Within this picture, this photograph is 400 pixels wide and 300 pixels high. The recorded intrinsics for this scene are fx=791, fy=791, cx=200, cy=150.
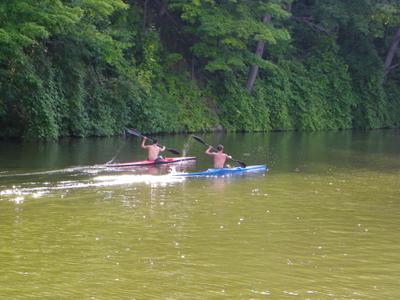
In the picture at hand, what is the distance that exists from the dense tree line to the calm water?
6.52 metres

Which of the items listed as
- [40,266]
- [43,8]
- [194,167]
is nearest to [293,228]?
[40,266]

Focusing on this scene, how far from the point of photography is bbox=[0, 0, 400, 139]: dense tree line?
33156mm

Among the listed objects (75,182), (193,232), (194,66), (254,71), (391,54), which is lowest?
(193,232)

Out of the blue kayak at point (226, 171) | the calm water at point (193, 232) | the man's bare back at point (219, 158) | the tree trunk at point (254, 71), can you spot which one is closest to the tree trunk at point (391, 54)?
A: the tree trunk at point (254, 71)

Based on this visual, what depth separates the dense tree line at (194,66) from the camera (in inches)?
1305

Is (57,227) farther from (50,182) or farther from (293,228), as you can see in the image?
(50,182)

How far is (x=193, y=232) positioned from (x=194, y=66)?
35942mm

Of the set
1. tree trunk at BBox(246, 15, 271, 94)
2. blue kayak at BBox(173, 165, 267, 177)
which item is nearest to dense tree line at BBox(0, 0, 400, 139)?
tree trunk at BBox(246, 15, 271, 94)

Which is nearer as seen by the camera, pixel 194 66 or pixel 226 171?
pixel 226 171

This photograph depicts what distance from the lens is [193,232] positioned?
49.6 feet

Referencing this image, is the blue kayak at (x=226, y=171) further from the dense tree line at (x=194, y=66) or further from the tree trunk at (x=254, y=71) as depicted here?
the tree trunk at (x=254, y=71)

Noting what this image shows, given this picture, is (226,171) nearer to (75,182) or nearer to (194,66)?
(75,182)

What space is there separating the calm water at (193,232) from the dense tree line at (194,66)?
6522 mm

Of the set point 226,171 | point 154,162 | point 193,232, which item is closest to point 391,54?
point 154,162
